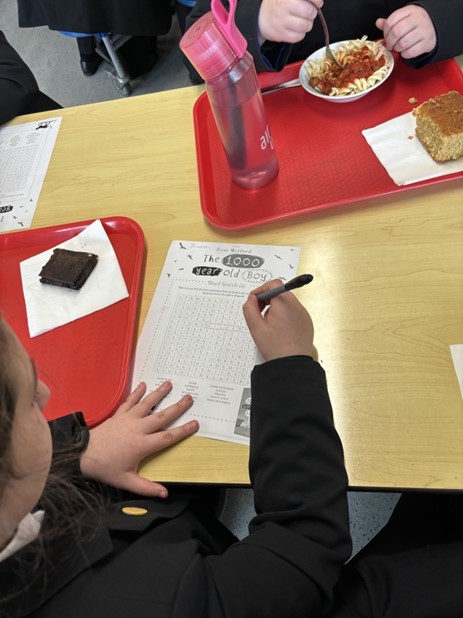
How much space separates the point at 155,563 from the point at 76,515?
101 mm

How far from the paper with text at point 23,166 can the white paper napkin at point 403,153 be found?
0.64m

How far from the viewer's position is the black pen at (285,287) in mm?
655

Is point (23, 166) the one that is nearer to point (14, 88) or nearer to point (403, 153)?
point (14, 88)

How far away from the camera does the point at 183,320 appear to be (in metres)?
0.78

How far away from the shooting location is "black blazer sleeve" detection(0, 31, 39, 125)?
3.87 ft

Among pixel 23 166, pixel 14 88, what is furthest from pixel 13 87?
pixel 23 166

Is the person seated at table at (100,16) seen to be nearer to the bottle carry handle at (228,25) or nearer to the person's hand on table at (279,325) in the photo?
the bottle carry handle at (228,25)

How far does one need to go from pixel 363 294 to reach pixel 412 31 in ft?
1.56

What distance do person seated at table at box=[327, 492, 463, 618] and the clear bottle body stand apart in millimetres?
546

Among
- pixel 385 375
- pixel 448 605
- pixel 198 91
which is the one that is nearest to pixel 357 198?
pixel 385 375

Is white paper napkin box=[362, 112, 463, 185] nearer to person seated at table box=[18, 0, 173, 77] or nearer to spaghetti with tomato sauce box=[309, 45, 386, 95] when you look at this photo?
spaghetti with tomato sauce box=[309, 45, 386, 95]

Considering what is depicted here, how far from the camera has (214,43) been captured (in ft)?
2.29

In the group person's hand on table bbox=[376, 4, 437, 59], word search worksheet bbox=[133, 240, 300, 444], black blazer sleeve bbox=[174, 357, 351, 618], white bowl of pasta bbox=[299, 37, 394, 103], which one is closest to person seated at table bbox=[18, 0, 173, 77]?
white bowl of pasta bbox=[299, 37, 394, 103]

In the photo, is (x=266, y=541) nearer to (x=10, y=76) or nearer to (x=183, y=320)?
(x=183, y=320)
